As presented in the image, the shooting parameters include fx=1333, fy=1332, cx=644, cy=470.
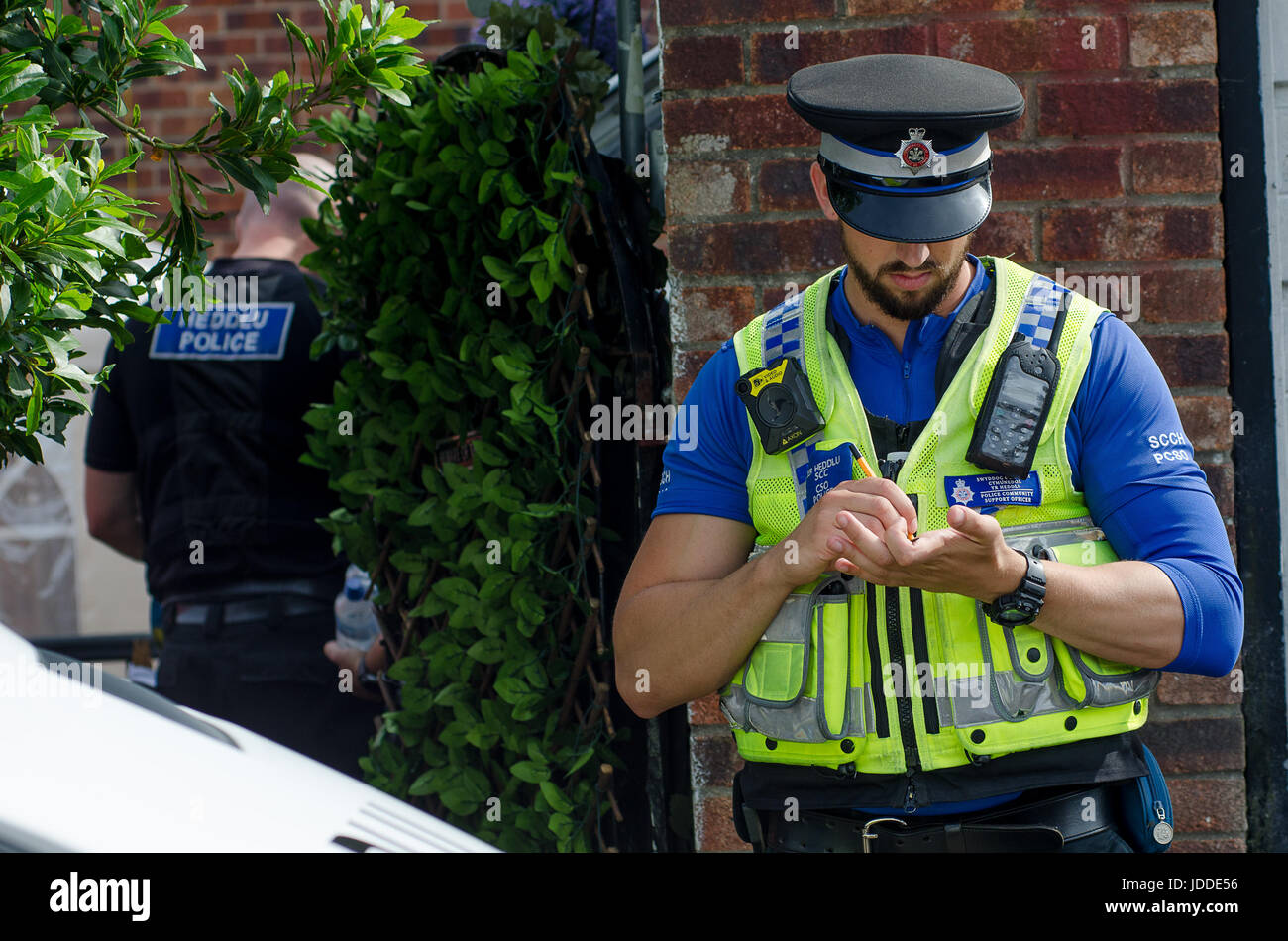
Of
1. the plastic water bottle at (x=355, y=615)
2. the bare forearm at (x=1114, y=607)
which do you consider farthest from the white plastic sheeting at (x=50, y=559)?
the bare forearm at (x=1114, y=607)

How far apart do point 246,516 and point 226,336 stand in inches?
19.8

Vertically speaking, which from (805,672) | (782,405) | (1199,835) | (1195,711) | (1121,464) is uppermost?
(782,405)

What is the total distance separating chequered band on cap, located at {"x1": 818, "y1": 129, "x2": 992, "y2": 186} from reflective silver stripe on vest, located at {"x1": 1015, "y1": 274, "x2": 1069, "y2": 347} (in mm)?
198

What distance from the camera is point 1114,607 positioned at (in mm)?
1781

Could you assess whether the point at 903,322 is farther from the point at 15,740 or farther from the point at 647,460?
the point at 15,740

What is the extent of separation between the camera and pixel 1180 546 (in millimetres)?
1822

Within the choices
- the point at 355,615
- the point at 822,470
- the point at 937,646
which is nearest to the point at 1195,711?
the point at 937,646

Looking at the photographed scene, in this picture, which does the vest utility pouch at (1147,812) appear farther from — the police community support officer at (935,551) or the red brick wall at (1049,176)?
the red brick wall at (1049,176)

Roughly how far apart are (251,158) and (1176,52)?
187 centimetres

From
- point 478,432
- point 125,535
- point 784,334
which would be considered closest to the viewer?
point 784,334

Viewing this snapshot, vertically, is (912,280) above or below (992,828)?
above

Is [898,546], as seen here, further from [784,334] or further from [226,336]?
[226,336]

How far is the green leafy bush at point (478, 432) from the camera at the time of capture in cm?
290
